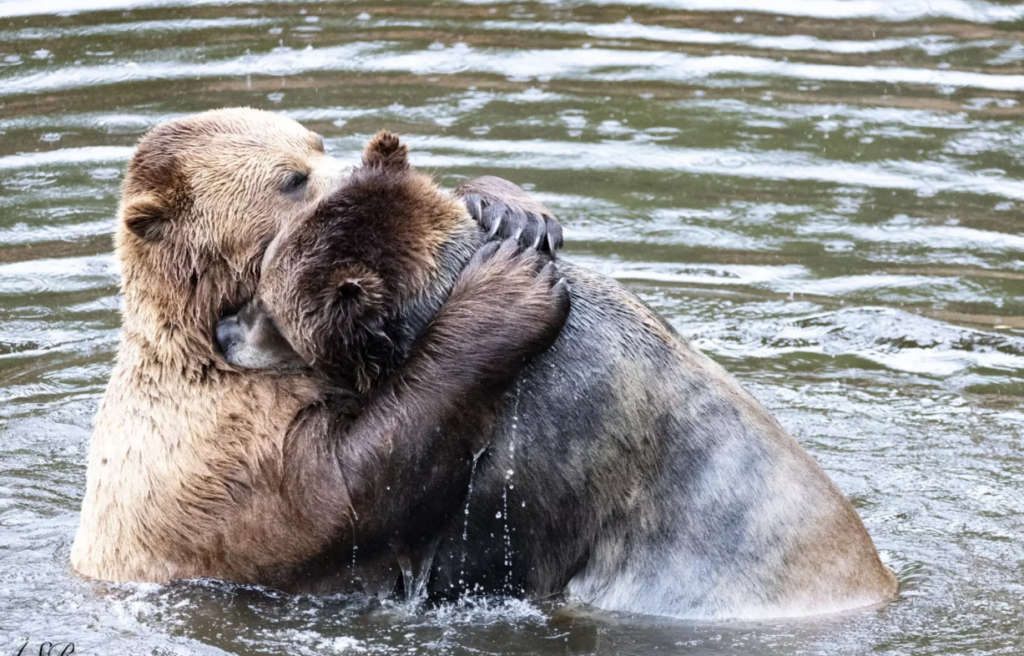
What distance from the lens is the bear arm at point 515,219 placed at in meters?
5.98

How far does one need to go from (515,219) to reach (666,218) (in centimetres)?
506

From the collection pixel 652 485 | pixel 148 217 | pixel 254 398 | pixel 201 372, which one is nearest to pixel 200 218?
pixel 148 217

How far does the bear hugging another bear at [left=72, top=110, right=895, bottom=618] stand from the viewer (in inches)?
218

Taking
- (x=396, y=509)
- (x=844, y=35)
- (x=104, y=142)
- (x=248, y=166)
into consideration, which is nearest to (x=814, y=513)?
(x=396, y=509)

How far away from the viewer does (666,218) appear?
11.0 m

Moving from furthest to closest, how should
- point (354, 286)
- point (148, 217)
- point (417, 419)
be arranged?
point (148, 217) < point (417, 419) < point (354, 286)

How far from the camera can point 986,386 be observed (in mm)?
8648

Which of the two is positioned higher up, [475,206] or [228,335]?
[475,206]

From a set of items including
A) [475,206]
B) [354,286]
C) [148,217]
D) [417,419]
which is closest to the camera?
[354,286]

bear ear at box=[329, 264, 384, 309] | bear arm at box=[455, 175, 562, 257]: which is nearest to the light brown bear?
bear arm at box=[455, 175, 562, 257]

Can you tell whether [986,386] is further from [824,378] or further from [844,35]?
[844,35]

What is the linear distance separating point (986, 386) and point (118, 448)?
5.12m

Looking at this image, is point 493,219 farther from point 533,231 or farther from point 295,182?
point 295,182

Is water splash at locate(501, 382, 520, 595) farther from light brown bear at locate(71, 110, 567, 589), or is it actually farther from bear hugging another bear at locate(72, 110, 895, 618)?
light brown bear at locate(71, 110, 567, 589)
